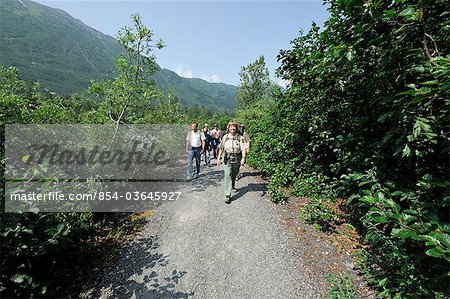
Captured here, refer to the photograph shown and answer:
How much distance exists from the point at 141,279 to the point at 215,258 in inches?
56.8

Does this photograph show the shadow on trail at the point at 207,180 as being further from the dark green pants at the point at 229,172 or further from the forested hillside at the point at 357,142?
the dark green pants at the point at 229,172

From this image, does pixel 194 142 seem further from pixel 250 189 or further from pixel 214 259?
pixel 214 259

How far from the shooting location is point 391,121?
12.9ft

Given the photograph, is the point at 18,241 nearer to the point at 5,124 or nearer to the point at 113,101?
the point at 5,124

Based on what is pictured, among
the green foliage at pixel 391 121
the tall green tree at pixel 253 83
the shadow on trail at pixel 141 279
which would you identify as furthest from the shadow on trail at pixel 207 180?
the tall green tree at pixel 253 83

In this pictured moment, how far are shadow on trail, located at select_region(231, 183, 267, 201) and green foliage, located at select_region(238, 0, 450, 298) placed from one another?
1.07 meters

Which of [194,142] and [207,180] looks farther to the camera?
[207,180]

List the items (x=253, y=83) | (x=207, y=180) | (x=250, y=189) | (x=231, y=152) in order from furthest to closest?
(x=253, y=83)
(x=207, y=180)
(x=250, y=189)
(x=231, y=152)

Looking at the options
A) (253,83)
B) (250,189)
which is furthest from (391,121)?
(253,83)

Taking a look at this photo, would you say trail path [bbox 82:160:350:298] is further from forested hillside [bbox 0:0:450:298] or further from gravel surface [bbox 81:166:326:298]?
forested hillside [bbox 0:0:450:298]

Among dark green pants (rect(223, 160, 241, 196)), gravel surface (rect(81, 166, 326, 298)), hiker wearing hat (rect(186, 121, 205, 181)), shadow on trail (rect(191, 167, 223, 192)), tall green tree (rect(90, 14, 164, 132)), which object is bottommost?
gravel surface (rect(81, 166, 326, 298))

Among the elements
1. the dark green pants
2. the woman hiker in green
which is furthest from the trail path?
the woman hiker in green

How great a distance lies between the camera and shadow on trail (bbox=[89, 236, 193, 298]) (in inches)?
143

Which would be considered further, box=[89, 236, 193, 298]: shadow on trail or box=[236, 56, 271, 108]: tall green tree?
box=[236, 56, 271, 108]: tall green tree
